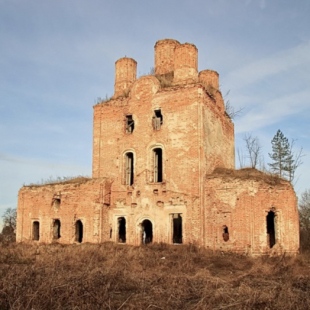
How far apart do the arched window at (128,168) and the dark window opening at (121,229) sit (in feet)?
6.33

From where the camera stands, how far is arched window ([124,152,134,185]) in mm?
19891

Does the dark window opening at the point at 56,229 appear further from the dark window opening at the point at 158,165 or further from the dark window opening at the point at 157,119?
the dark window opening at the point at 157,119

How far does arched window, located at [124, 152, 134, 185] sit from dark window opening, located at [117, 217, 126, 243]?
193cm

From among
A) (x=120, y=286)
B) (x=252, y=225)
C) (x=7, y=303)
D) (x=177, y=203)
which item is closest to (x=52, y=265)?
(x=120, y=286)

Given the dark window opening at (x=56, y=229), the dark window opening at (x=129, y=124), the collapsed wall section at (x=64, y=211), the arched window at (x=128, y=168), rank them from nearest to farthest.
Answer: the collapsed wall section at (x=64, y=211) → the arched window at (x=128, y=168) → the dark window opening at (x=129, y=124) → the dark window opening at (x=56, y=229)

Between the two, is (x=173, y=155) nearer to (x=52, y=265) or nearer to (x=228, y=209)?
(x=228, y=209)

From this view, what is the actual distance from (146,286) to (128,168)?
37.9 ft

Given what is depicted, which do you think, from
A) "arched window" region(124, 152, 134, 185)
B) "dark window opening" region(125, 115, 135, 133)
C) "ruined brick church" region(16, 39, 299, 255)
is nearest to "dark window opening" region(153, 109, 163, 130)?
"ruined brick church" region(16, 39, 299, 255)

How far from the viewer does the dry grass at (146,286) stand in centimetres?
692

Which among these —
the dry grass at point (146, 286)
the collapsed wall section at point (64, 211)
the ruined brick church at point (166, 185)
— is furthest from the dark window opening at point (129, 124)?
the dry grass at point (146, 286)

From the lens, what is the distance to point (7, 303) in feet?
22.3

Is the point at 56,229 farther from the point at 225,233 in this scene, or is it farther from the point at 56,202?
the point at 225,233

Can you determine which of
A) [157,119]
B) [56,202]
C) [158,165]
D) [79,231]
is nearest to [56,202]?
[56,202]

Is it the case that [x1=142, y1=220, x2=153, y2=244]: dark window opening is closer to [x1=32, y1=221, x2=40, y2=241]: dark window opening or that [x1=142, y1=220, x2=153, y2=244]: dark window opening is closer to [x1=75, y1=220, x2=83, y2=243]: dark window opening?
[x1=75, y1=220, x2=83, y2=243]: dark window opening
